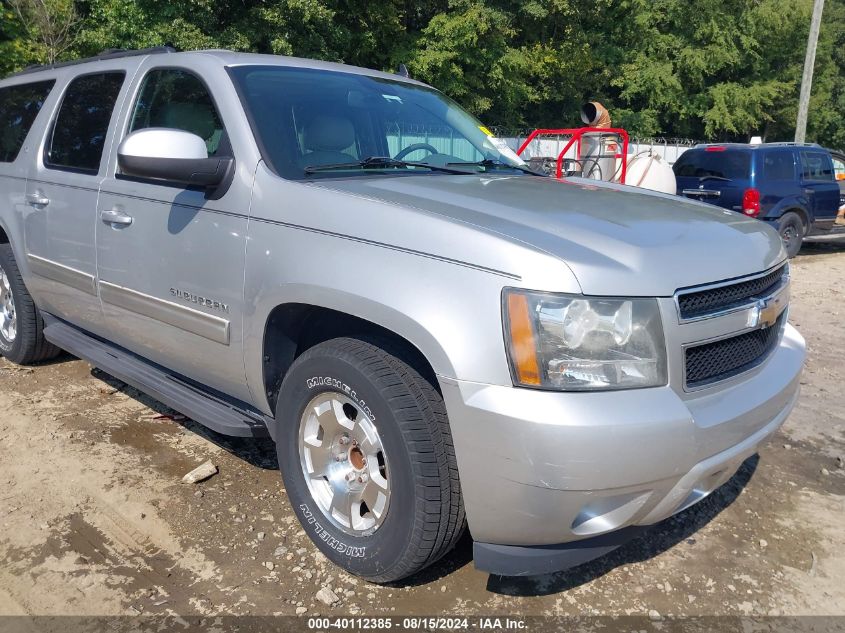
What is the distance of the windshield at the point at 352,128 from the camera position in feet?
9.41

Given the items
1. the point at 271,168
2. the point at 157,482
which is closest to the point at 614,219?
the point at 271,168

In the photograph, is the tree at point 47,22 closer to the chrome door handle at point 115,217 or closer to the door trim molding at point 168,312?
the chrome door handle at point 115,217

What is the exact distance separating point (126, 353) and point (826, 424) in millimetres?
4184

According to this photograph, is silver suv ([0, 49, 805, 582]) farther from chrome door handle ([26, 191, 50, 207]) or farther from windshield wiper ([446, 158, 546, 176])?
chrome door handle ([26, 191, 50, 207])

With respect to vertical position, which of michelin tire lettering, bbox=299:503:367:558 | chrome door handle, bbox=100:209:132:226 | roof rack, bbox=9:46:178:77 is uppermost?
roof rack, bbox=9:46:178:77

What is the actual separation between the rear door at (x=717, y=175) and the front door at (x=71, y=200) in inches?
372

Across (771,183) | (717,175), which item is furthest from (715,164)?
(771,183)

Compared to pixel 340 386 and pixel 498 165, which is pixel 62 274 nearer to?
pixel 340 386

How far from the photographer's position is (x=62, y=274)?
382 centimetres

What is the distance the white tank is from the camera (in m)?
8.39

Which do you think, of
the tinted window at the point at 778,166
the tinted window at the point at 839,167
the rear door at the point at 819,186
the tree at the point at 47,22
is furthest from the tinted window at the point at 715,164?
the tree at the point at 47,22

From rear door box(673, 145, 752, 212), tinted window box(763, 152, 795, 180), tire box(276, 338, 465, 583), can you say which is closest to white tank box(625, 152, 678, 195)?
rear door box(673, 145, 752, 212)

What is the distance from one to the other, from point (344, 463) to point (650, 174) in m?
7.04

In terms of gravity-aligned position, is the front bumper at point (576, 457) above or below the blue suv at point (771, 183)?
above
